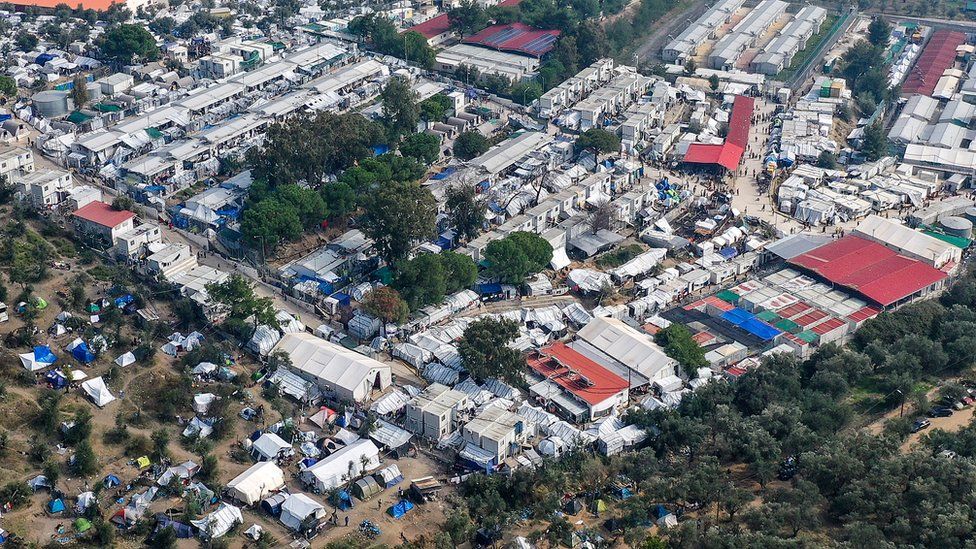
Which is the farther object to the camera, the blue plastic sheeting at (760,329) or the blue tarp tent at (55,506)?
the blue plastic sheeting at (760,329)

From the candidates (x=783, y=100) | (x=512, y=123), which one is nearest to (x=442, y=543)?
(x=512, y=123)

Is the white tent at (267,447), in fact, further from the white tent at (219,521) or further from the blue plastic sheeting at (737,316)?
the blue plastic sheeting at (737,316)

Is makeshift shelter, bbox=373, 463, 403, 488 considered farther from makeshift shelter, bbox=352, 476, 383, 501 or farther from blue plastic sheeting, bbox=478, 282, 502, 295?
blue plastic sheeting, bbox=478, 282, 502, 295

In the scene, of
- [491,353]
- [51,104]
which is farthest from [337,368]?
[51,104]

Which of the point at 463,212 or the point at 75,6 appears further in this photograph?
the point at 75,6

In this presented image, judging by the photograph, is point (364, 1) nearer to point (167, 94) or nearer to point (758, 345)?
point (167, 94)

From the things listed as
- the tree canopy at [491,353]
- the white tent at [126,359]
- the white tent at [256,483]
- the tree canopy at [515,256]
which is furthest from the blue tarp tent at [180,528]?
the tree canopy at [515,256]

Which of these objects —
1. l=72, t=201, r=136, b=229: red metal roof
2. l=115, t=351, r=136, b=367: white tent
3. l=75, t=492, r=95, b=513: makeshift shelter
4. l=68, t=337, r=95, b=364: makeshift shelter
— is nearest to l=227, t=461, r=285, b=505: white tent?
l=75, t=492, r=95, b=513: makeshift shelter
